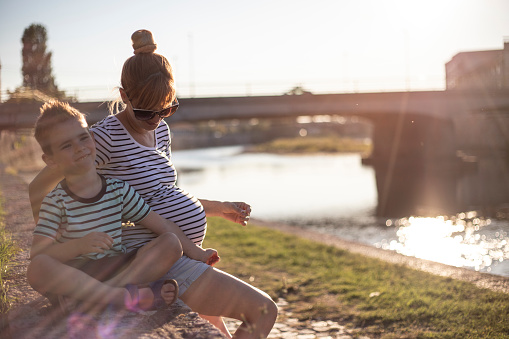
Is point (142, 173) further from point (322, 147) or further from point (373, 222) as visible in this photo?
point (322, 147)

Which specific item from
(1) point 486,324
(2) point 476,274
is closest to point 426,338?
(1) point 486,324

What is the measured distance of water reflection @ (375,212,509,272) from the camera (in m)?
9.50

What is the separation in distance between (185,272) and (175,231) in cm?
23

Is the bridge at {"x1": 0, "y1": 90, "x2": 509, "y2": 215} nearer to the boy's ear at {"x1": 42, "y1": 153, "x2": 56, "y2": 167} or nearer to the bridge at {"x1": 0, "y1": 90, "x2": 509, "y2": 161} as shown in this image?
the bridge at {"x1": 0, "y1": 90, "x2": 509, "y2": 161}

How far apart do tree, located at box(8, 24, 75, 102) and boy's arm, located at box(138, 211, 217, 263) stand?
17.9 feet

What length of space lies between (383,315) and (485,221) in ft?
29.8

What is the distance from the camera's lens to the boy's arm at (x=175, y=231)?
2.42 meters

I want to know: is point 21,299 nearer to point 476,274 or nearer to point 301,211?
point 476,274

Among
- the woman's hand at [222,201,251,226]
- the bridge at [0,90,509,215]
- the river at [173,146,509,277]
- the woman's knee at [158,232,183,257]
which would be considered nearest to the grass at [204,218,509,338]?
the river at [173,146,509,277]

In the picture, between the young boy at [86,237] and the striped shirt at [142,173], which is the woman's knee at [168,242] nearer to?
the young boy at [86,237]

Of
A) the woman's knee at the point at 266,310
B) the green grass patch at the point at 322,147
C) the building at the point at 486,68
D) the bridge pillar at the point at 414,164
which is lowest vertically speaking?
the green grass patch at the point at 322,147

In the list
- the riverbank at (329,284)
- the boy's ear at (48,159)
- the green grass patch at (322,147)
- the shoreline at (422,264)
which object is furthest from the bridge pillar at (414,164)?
the green grass patch at (322,147)

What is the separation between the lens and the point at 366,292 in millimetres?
6492

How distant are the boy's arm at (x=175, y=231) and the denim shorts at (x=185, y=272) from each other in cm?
8
